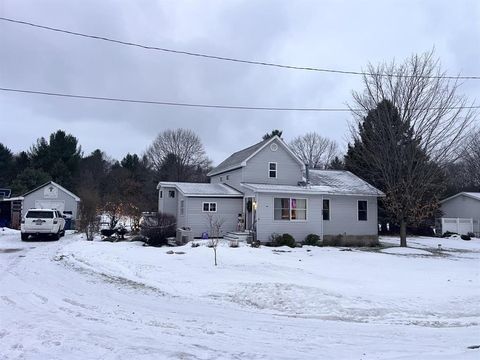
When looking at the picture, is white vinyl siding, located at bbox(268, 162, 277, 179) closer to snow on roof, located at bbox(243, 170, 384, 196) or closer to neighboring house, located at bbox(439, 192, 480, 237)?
snow on roof, located at bbox(243, 170, 384, 196)

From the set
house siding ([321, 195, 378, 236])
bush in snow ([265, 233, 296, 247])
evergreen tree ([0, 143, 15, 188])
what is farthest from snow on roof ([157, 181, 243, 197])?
evergreen tree ([0, 143, 15, 188])

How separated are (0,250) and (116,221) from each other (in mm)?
11498

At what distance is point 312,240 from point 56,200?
2522 centimetres

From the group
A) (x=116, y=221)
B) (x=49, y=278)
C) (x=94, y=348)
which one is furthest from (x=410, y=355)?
(x=116, y=221)

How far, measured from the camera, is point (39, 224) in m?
25.7

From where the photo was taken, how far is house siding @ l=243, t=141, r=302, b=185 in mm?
29172

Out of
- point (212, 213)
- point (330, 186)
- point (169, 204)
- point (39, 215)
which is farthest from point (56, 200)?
point (330, 186)

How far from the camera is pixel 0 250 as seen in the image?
797 inches

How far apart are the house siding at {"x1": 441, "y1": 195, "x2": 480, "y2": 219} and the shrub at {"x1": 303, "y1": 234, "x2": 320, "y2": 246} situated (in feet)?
68.9

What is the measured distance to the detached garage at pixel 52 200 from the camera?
3906cm

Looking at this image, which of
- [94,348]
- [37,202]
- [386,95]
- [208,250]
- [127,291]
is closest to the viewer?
[94,348]

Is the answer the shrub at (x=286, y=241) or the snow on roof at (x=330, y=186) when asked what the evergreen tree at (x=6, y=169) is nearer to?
the snow on roof at (x=330, y=186)

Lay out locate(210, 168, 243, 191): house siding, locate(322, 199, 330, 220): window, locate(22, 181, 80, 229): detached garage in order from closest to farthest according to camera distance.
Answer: locate(210, 168, 243, 191): house siding
locate(322, 199, 330, 220): window
locate(22, 181, 80, 229): detached garage

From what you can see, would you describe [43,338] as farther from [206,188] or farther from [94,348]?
[206,188]
